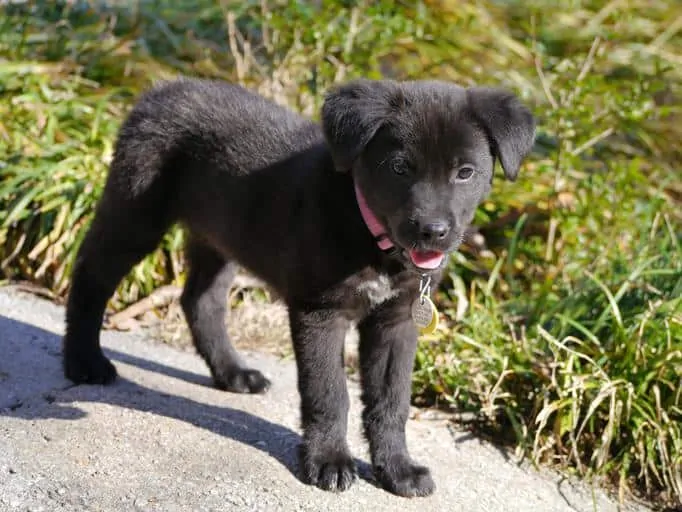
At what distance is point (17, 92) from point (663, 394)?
14.2 ft

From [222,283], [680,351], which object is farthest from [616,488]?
[222,283]

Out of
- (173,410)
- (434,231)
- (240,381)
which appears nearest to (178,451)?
(173,410)

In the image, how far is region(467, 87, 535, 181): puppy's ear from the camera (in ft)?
10.9

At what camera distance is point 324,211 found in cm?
345

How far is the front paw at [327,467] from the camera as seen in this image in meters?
3.42

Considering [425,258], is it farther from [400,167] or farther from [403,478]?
[403,478]

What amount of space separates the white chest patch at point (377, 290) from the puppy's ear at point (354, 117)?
40 cm

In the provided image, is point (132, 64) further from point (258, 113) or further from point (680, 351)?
point (680, 351)

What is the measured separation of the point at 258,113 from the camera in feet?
13.4

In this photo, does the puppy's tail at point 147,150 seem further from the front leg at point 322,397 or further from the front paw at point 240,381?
the front leg at point 322,397

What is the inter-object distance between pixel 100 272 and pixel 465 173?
5.66 ft

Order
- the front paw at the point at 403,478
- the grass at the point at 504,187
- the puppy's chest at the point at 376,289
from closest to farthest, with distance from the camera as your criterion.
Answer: the puppy's chest at the point at 376,289
the front paw at the point at 403,478
the grass at the point at 504,187

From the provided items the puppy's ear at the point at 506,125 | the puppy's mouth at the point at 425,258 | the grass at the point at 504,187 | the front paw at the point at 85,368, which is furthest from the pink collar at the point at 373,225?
the front paw at the point at 85,368

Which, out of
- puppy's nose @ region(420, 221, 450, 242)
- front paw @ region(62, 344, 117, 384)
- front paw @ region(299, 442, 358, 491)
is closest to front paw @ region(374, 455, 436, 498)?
front paw @ region(299, 442, 358, 491)
